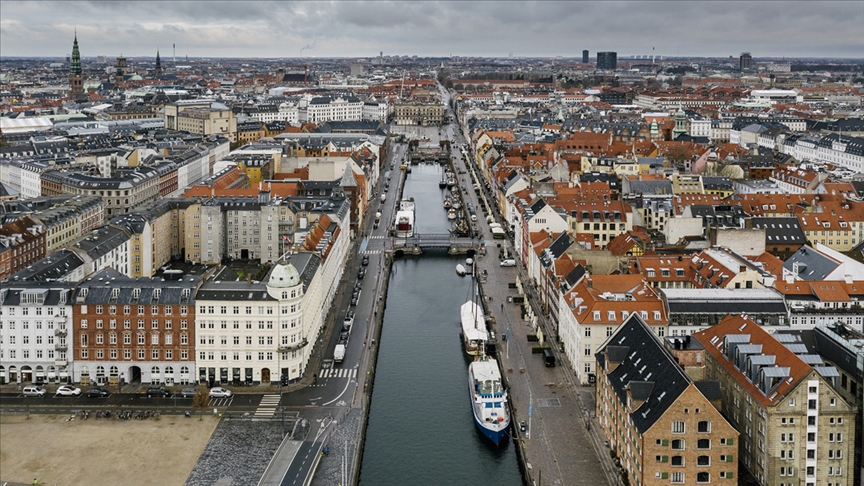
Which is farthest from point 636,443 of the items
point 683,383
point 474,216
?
point 474,216

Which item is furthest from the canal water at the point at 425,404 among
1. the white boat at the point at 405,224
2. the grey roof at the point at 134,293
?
the white boat at the point at 405,224

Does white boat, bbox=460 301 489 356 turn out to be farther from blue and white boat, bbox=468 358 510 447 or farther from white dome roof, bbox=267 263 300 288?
white dome roof, bbox=267 263 300 288

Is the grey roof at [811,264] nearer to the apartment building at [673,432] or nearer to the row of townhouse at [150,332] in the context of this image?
the apartment building at [673,432]

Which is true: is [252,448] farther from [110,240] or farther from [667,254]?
[667,254]

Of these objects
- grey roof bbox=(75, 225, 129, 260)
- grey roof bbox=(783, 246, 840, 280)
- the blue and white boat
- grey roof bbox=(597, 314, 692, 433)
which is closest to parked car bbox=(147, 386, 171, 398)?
the blue and white boat

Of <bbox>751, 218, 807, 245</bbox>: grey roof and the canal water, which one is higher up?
<bbox>751, 218, 807, 245</bbox>: grey roof

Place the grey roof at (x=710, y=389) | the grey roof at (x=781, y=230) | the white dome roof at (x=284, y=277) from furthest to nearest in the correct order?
1. the grey roof at (x=781, y=230)
2. the white dome roof at (x=284, y=277)
3. the grey roof at (x=710, y=389)
